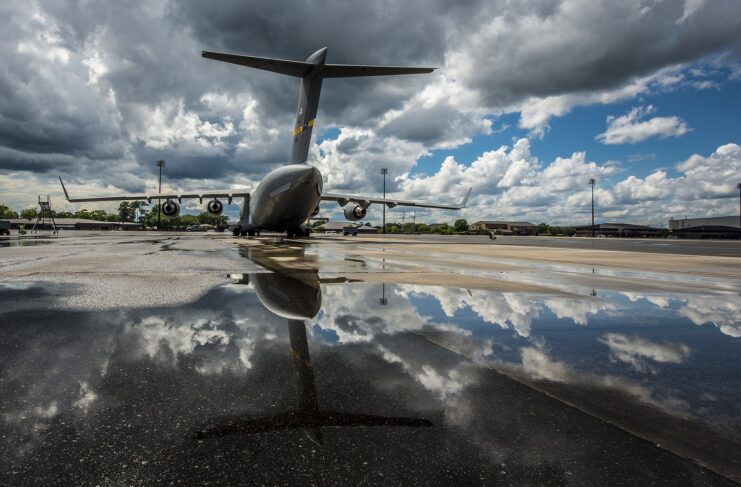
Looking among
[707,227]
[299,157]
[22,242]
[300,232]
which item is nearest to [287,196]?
[299,157]

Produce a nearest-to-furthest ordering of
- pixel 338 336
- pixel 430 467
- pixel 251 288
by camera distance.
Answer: pixel 430 467 < pixel 338 336 < pixel 251 288

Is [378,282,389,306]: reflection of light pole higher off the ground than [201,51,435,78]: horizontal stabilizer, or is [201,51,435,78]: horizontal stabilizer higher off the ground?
[201,51,435,78]: horizontal stabilizer

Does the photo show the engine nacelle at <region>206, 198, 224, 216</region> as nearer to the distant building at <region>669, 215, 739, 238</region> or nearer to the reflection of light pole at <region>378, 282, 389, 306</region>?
the reflection of light pole at <region>378, 282, 389, 306</region>

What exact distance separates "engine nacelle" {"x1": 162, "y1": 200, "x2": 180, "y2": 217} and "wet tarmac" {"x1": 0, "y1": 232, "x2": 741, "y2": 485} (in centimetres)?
2657

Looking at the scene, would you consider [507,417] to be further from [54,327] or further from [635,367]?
[54,327]

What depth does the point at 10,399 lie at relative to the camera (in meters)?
2.23

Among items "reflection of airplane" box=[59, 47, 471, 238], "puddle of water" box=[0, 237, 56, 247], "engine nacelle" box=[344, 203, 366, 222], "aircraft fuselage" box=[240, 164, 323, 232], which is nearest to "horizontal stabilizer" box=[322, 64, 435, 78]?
"reflection of airplane" box=[59, 47, 471, 238]

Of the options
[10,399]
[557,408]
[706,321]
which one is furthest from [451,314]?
[10,399]

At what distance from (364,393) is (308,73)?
2336cm

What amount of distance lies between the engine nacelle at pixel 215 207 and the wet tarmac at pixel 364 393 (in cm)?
2773

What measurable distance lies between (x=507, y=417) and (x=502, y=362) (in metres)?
0.94

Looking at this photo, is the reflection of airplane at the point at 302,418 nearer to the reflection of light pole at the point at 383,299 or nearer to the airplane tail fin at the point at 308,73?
the reflection of light pole at the point at 383,299

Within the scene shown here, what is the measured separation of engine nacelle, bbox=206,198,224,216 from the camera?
31484 millimetres

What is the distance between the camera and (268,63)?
69.9 feet
